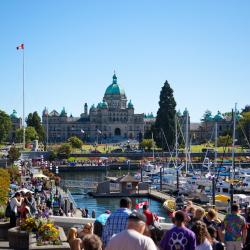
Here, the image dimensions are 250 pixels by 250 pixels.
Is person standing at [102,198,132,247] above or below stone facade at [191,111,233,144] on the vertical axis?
below

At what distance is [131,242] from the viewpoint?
7.02m

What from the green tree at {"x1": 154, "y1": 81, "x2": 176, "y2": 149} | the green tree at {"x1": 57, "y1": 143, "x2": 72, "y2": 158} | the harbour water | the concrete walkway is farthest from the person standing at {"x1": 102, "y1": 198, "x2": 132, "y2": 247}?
the green tree at {"x1": 154, "y1": 81, "x2": 176, "y2": 149}

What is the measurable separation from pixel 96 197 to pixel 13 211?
38948 mm

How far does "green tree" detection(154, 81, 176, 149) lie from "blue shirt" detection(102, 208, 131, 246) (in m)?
102

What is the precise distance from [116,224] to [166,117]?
104364 millimetres

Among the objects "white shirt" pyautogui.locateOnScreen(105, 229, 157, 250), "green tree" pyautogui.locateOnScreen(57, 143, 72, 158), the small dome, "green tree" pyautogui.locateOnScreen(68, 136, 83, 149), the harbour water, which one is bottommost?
the harbour water

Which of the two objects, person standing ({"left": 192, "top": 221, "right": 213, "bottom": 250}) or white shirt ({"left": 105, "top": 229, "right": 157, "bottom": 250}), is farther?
person standing ({"left": 192, "top": 221, "right": 213, "bottom": 250})

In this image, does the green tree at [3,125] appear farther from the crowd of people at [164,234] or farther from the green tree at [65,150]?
the crowd of people at [164,234]

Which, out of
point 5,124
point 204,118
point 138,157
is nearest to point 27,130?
point 5,124

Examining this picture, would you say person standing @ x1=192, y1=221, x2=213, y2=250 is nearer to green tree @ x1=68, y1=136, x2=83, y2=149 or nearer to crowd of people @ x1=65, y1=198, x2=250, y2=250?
crowd of people @ x1=65, y1=198, x2=250, y2=250

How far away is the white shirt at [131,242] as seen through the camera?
22.9 ft

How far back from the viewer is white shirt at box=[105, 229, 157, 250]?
22.9 ft

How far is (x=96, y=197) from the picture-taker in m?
54.4

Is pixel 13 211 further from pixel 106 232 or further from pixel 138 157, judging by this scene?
pixel 138 157
